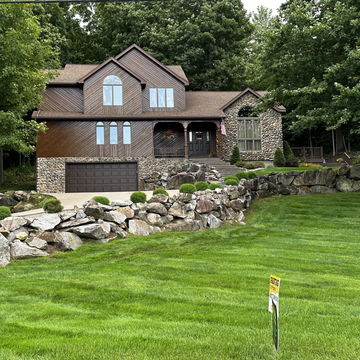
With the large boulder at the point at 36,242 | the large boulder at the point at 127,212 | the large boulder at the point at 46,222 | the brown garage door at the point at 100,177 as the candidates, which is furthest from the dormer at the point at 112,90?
the large boulder at the point at 36,242

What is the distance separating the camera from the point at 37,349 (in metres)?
3.89

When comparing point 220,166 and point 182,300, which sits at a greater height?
point 220,166

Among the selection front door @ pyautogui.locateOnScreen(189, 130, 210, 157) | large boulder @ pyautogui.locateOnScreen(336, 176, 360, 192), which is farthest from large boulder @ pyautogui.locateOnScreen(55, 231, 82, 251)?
front door @ pyautogui.locateOnScreen(189, 130, 210, 157)

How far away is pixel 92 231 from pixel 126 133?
16971 mm

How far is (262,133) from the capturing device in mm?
29109

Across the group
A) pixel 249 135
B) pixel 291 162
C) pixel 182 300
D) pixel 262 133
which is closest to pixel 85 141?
pixel 249 135

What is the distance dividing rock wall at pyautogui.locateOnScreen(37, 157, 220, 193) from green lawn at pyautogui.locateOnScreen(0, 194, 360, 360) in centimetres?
1294

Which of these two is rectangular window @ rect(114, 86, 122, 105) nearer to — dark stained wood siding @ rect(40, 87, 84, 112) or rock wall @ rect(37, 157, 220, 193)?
dark stained wood siding @ rect(40, 87, 84, 112)

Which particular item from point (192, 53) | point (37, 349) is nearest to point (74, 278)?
point (37, 349)

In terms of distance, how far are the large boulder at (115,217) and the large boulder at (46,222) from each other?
1.33m

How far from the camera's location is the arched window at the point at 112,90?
26.3 metres

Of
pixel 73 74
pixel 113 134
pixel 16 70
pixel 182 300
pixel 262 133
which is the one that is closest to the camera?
pixel 182 300

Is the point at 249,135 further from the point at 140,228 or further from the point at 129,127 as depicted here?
the point at 140,228

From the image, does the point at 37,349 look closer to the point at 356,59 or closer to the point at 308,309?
the point at 308,309
